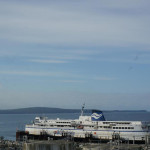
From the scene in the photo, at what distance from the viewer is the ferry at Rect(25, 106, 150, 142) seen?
69750mm

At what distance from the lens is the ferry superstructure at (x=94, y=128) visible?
69.8 m

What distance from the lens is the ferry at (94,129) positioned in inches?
2746

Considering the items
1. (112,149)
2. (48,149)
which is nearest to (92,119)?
(112,149)

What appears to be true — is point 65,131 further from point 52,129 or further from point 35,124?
point 35,124

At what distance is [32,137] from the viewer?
8019cm

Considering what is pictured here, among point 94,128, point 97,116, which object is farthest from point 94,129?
point 97,116

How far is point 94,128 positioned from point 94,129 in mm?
254

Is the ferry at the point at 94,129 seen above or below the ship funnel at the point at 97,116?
below

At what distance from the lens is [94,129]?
7438cm

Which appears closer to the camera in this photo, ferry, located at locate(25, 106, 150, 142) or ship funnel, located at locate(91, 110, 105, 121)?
ferry, located at locate(25, 106, 150, 142)

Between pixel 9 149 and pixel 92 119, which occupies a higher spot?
pixel 92 119

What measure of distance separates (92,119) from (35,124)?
1401cm

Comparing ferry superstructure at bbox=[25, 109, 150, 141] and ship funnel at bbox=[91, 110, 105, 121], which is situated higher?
ship funnel at bbox=[91, 110, 105, 121]

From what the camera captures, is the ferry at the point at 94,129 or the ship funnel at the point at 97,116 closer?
the ferry at the point at 94,129
